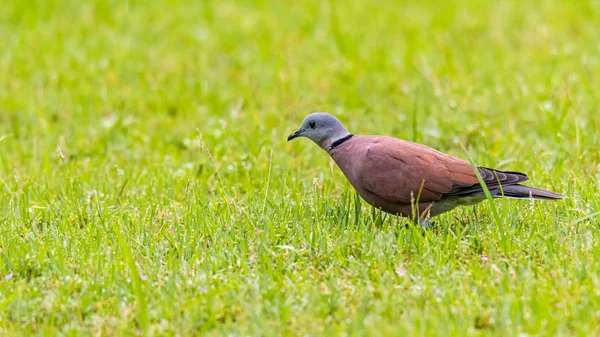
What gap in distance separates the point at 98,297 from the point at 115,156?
10.9 ft

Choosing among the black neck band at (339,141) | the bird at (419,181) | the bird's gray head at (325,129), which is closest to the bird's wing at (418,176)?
the bird at (419,181)

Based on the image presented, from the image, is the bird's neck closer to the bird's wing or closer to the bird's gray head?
the bird's gray head

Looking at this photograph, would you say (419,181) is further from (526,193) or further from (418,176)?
(526,193)

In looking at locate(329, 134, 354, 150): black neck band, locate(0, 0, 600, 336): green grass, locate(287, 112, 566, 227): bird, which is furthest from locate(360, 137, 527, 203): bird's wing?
locate(329, 134, 354, 150): black neck band

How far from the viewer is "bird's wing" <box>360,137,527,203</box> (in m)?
5.22

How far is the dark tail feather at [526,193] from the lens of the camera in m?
5.07

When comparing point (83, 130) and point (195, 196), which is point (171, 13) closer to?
point (83, 130)

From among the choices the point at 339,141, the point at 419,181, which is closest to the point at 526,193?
the point at 419,181

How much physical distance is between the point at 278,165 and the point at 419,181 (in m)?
1.92

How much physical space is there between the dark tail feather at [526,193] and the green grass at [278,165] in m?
0.13

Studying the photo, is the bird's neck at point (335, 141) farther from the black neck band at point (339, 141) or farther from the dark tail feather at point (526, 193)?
the dark tail feather at point (526, 193)

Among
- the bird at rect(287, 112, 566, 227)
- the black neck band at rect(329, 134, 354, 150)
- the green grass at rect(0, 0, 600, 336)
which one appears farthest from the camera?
the black neck band at rect(329, 134, 354, 150)

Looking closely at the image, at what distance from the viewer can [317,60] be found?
9.90 meters

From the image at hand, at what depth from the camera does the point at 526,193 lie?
5129 millimetres
